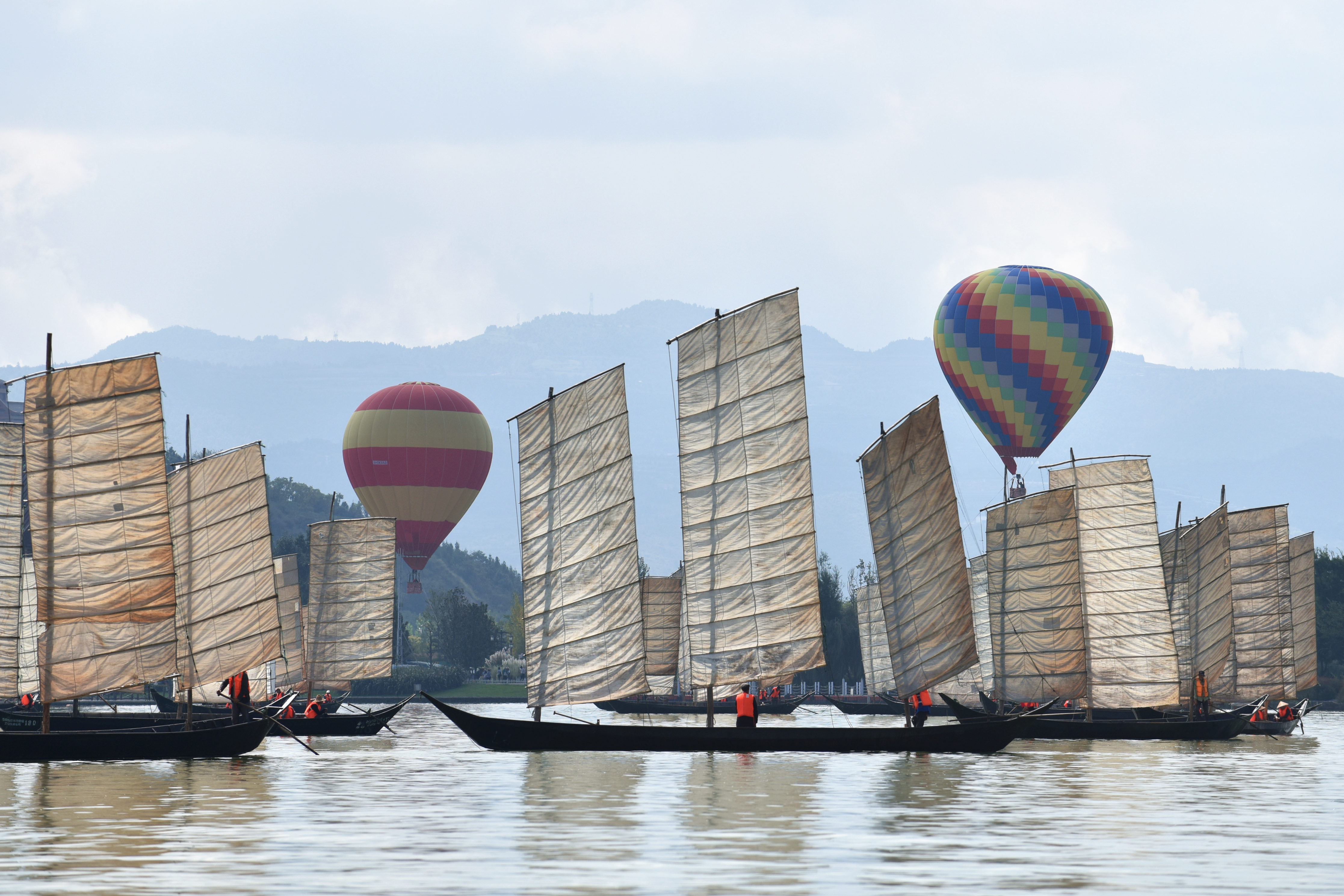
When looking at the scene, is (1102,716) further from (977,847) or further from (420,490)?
(420,490)

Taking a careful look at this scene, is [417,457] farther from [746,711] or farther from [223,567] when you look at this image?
[746,711]

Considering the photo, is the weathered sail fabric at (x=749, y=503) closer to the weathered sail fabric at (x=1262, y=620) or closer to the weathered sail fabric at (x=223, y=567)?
the weathered sail fabric at (x=223, y=567)

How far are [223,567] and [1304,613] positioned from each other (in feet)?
183

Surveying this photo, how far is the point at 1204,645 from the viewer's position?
2901 inches

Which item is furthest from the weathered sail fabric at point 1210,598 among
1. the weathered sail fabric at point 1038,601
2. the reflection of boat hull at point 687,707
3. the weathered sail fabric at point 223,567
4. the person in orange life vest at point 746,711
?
the reflection of boat hull at point 687,707

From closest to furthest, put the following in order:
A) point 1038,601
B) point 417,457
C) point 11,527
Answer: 1. point 11,527
2. point 1038,601
3. point 417,457

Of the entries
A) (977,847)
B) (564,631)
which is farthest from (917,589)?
(977,847)

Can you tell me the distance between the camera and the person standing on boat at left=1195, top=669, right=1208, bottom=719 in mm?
71438

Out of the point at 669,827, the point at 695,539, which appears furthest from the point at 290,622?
the point at 669,827

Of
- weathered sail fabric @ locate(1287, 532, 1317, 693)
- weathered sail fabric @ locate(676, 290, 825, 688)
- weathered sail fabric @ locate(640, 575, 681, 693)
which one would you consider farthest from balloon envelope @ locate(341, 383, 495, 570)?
weathered sail fabric @ locate(676, 290, 825, 688)

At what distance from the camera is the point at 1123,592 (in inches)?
2635

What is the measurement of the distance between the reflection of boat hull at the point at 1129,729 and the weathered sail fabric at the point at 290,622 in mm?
30122

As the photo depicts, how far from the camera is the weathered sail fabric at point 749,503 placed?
174 feet

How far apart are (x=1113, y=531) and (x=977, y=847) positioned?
43.3m
